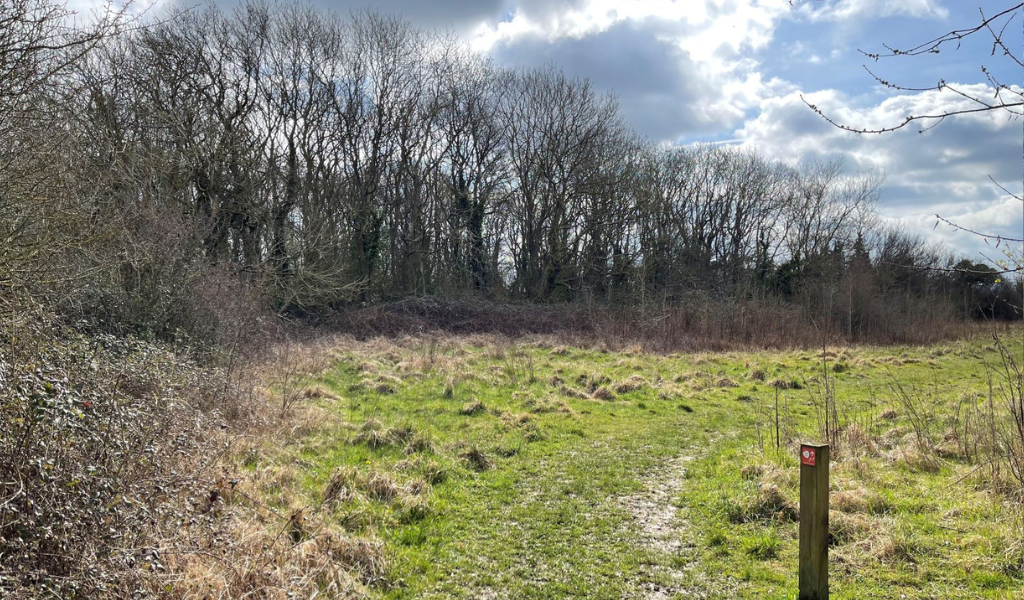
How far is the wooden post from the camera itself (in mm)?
3941

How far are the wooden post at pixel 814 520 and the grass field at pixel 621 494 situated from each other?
1.85 ft

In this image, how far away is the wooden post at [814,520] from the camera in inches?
155

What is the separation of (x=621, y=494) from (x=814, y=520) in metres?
3.25

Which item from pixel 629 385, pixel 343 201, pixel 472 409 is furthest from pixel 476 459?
pixel 343 201

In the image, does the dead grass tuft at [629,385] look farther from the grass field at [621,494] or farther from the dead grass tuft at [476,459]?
the dead grass tuft at [476,459]

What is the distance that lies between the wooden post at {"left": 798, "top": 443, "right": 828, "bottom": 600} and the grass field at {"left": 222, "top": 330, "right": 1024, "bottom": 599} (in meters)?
0.56

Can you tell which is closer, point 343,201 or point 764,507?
point 764,507

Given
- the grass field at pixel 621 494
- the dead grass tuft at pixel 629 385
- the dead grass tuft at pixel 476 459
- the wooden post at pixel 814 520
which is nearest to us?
the wooden post at pixel 814 520

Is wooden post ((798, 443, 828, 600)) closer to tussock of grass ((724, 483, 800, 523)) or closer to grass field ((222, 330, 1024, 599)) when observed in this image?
grass field ((222, 330, 1024, 599))

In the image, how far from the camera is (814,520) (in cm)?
398

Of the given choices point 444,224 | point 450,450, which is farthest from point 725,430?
point 444,224

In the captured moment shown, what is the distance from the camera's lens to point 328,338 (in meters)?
21.8

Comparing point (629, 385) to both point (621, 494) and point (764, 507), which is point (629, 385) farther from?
point (764, 507)

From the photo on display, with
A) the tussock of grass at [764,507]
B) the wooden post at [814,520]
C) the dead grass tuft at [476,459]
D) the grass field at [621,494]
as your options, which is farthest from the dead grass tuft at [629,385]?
the wooden post at [814,520]
